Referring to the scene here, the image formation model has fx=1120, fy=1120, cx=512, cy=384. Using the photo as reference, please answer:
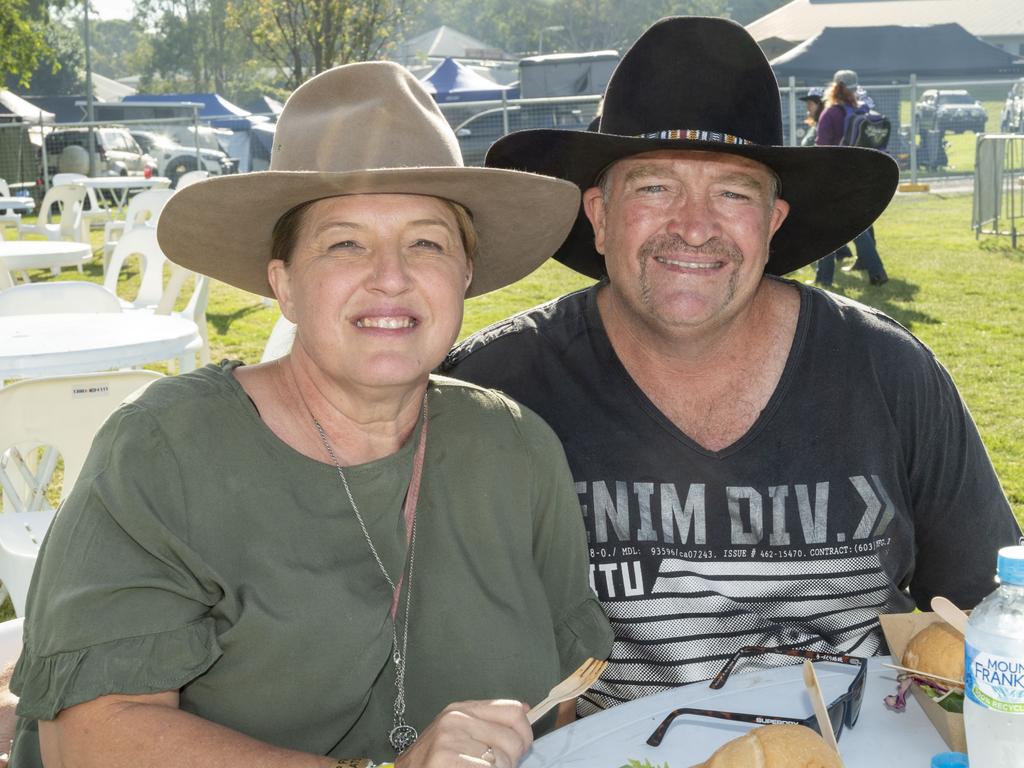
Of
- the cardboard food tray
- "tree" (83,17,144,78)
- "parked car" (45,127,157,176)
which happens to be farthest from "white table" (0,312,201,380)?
"tree" (83,17,144,78)

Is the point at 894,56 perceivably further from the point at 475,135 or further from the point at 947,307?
the point at 947,307

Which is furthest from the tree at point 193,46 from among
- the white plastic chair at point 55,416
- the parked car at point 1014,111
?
the white plastic chair at point 55,416

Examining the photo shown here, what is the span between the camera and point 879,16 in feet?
156

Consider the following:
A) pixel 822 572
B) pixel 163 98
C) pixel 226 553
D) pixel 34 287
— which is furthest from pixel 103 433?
pixel 163 98

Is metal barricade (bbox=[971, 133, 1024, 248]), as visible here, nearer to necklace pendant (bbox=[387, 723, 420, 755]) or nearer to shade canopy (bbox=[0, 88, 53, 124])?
necklace pendant (bbox=[387, 723, 420, 755])

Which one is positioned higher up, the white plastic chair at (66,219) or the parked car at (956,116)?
the parked car at (956,116)

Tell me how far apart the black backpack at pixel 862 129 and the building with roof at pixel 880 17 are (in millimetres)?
25329

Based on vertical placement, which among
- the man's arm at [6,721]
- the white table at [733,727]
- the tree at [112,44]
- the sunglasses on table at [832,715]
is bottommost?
the man's arm at [6,721]

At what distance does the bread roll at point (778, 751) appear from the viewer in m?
1.41

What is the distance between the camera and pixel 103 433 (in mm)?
1873

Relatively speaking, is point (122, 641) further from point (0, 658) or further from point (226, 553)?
point (0, 658)

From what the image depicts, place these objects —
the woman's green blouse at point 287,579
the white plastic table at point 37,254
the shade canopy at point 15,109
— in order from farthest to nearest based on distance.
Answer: the shade canopy at point 15,109 < the white plastic table at point 37,254 < the woman's green blouse at point 287,579

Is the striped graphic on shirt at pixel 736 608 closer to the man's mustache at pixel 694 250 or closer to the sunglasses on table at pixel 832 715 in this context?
the sunglasses on table at pixel 832 715

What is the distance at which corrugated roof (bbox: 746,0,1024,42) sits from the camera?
44156mm
